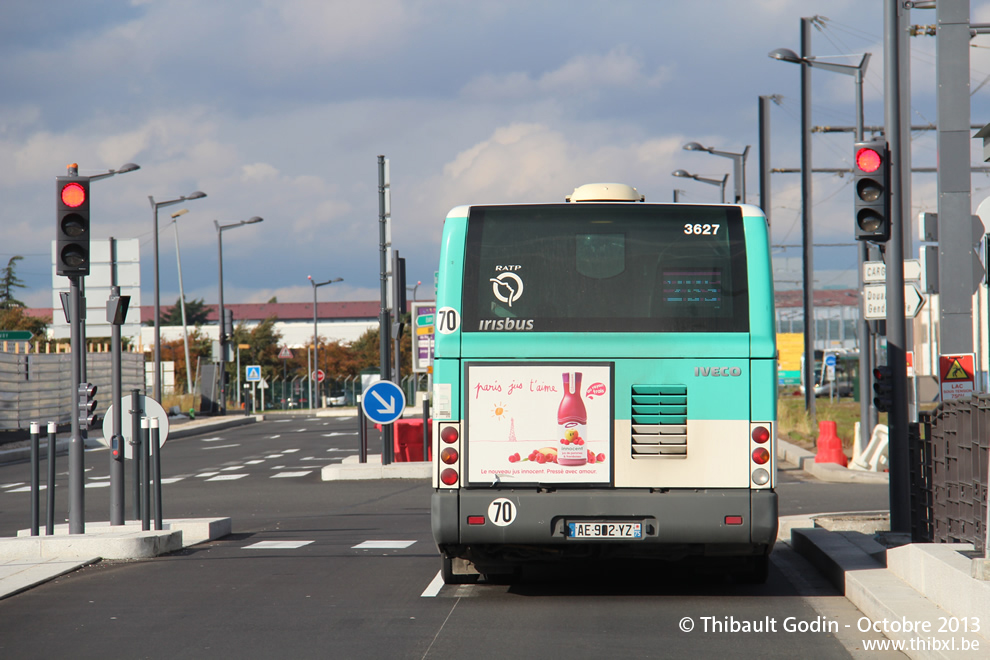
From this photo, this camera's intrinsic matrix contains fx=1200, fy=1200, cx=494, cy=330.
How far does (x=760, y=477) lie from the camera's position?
848 centimetres

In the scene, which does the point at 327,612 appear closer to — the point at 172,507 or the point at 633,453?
the point at 633,453

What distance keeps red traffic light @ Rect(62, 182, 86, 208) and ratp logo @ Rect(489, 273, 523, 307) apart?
534 cm

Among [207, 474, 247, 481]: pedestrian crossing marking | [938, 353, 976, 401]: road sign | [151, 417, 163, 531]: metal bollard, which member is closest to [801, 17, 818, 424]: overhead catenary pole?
[207, 474, 247, 481]: pedestrian crossing marking

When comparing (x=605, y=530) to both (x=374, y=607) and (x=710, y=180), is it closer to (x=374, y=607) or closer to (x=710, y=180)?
(x=374, y=607)

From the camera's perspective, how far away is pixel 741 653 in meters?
7.05

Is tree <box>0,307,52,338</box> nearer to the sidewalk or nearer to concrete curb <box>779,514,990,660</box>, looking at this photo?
the sidewalk

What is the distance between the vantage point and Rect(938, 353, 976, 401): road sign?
554 inches

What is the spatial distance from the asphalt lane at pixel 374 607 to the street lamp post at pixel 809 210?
466 inches

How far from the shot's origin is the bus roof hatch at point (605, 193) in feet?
30.5

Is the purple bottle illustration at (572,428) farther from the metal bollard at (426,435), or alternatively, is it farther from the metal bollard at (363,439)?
the metal bollard at (363,439)

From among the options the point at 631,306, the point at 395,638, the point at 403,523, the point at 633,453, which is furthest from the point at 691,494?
the point at 403,523

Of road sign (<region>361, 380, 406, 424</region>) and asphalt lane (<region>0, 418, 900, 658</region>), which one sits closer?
asphalt lane (<region>0, 418, 900, 658</region>)

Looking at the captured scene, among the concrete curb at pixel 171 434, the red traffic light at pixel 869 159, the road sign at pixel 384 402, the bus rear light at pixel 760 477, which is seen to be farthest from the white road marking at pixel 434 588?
the concrete curb at pixel 171 434

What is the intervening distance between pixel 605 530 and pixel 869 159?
499 centimetres
